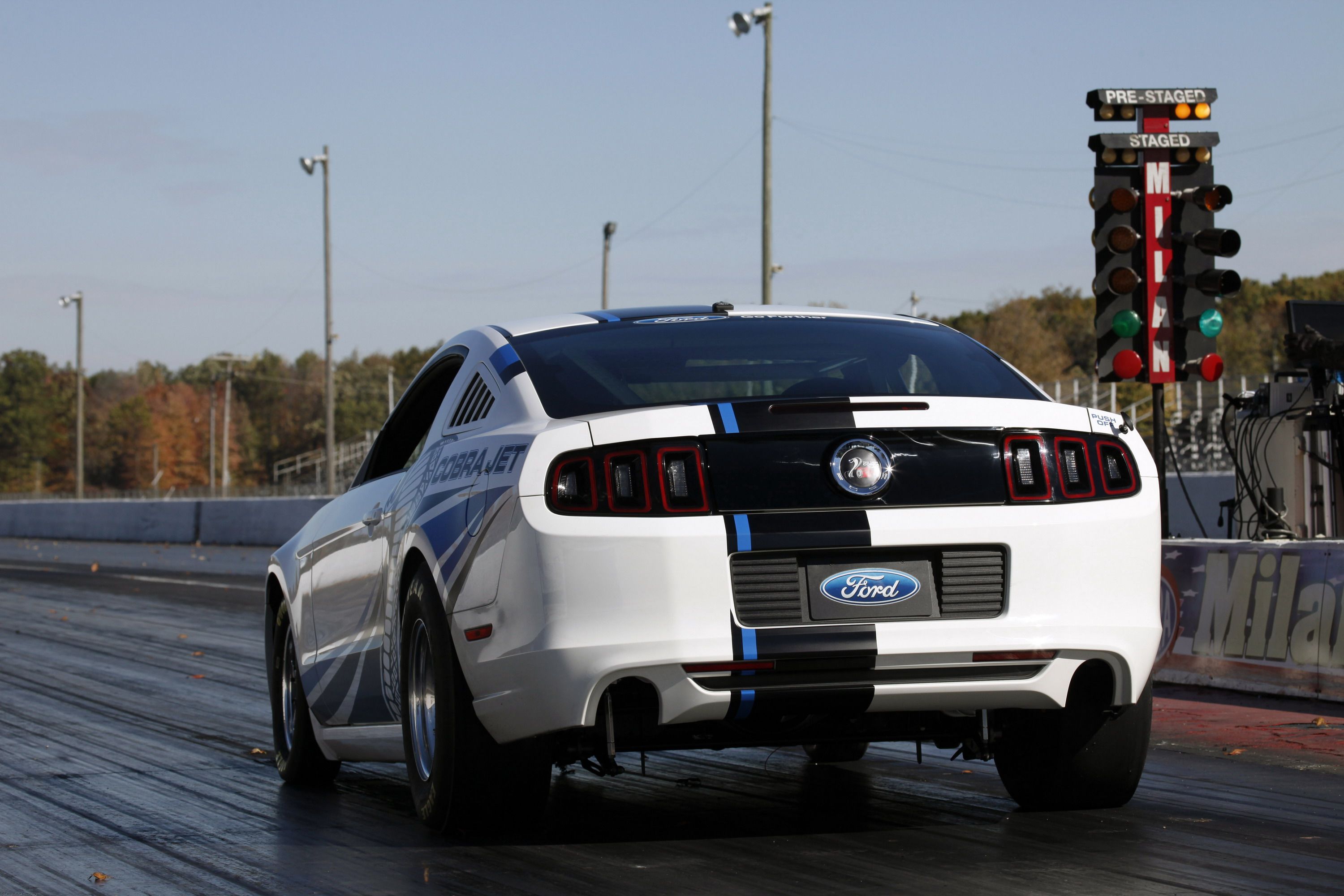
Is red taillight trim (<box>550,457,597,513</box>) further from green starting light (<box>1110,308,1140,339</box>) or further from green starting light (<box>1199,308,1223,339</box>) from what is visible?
green starting light (<box>1199,308,1223,339</box>)


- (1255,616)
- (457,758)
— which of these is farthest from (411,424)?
(1255,616)

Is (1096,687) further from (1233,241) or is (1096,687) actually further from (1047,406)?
(1233,241)

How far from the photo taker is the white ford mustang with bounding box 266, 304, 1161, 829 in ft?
15.6

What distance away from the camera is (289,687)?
730 cm

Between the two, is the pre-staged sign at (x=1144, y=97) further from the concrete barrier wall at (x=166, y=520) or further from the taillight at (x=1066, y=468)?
the concrete barrier wall at (x=166, y=520)

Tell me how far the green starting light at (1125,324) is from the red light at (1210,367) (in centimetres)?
27

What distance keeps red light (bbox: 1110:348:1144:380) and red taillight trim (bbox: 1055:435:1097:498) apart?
7.21 metres

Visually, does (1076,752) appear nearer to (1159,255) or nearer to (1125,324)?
(1125,324)

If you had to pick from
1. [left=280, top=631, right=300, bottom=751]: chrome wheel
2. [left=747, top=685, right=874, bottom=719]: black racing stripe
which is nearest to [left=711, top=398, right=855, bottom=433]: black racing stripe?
[left=747, top=685, right=874, bottom=719]: black racing stripe

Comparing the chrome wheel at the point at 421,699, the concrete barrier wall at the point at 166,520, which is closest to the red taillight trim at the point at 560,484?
the chrome wheel at the point at 421,699

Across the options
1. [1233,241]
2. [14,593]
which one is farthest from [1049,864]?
[14,593]

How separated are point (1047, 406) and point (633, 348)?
1.32 metres

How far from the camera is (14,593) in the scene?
21.2 meters

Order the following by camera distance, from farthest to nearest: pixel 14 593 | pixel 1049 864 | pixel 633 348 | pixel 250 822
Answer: pixel 14 593
pixel 250 822
pixel 633 348
pixel 1049 864
